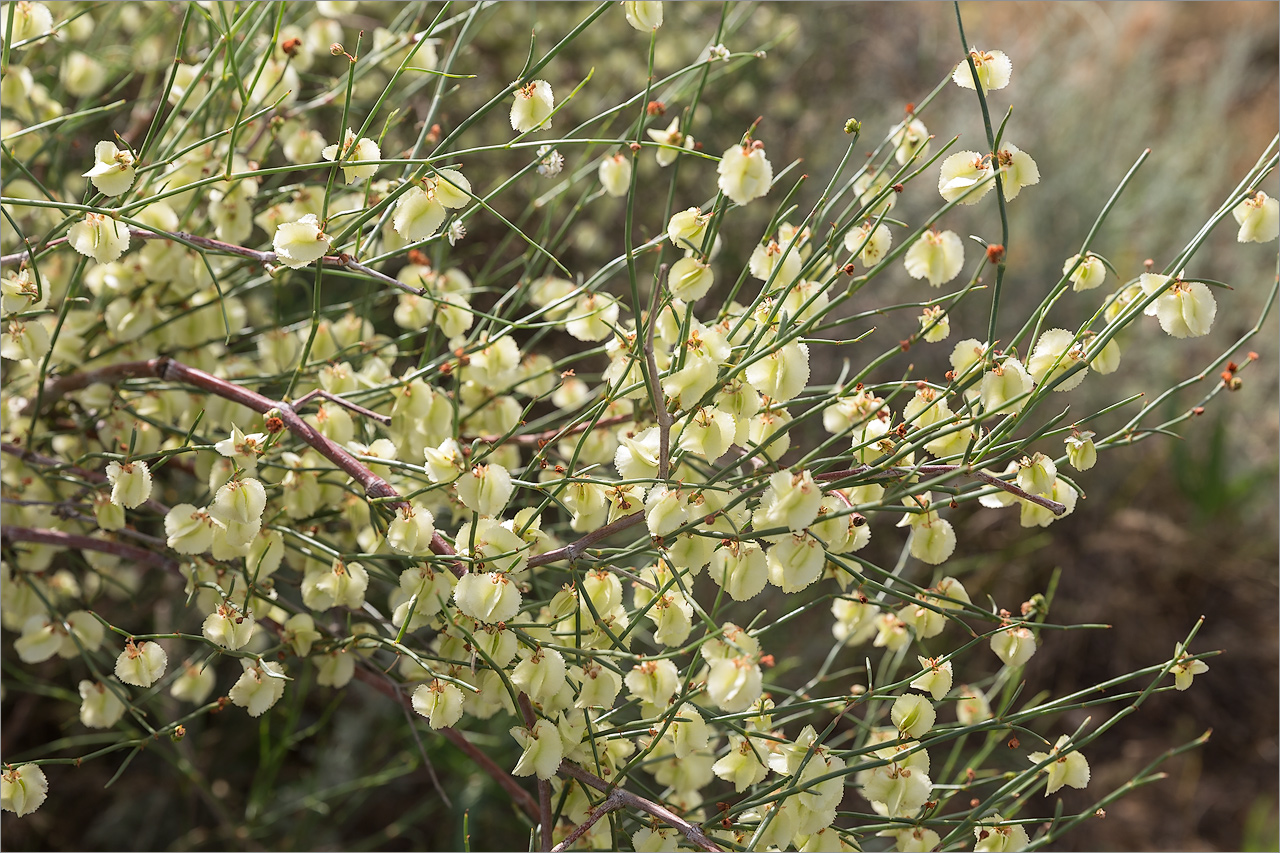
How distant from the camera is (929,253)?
601 millimetres

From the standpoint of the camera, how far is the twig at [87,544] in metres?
0.75

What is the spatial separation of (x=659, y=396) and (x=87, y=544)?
499 mm

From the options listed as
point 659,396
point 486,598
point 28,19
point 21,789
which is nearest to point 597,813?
point 486,598

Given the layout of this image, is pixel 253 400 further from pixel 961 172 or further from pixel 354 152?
pixel 961 172

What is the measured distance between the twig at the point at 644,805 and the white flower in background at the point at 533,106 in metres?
0.40

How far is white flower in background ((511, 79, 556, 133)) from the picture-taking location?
0.60 meters

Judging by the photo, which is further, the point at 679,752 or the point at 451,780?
the point at 451,780

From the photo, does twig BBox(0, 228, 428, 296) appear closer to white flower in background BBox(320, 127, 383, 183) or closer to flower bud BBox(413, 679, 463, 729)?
white flower in background BBox(320, 127, 383, 183)

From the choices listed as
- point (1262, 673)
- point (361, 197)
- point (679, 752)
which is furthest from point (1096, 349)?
point (1262, 673)

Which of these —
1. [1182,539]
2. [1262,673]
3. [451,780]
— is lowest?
[1262,673]

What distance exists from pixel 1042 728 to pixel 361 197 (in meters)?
1.53

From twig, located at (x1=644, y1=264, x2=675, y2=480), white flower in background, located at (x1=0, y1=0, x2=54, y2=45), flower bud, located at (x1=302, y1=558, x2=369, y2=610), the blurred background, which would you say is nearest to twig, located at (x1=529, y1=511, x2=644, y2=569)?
twig, located at (x1=644, y1=264, x2=675, y2=480)

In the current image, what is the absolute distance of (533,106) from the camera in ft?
1.98

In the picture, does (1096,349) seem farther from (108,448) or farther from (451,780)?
(451,780)
